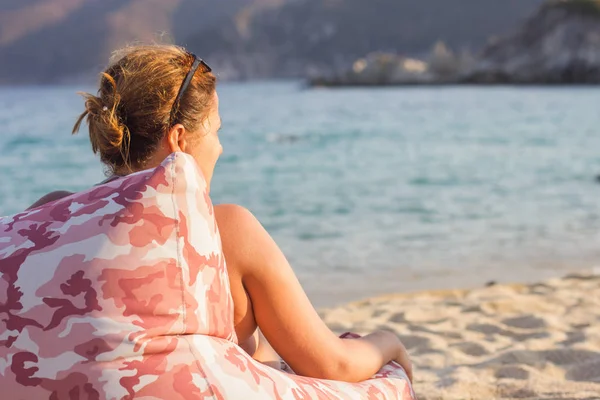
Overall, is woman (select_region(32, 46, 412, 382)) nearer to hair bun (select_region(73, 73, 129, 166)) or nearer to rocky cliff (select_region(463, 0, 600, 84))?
hair bun (select_region(73, 73, 129, 166))

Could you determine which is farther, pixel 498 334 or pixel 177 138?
pixel 498 334

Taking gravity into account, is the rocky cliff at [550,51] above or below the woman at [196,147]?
above

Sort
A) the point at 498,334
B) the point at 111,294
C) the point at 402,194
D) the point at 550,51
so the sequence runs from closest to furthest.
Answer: the point at 111,294 → the point at 498,334 → the point at 402,194 → the point at 550,51

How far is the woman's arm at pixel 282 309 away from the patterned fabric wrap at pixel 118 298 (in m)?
0.15

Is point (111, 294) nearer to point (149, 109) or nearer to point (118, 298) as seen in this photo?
point (118, 298)

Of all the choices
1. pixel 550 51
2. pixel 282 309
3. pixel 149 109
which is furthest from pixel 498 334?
pixel 550 51

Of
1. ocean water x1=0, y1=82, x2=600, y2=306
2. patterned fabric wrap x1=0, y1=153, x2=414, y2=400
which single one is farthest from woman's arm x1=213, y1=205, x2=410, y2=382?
ocean water x1=0, y1=82, x2=600, y2=306

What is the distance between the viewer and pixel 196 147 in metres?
1.74

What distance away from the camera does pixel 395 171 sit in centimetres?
1302

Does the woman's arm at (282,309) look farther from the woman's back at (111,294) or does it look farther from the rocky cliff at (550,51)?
the rocky cliff at (550,51)

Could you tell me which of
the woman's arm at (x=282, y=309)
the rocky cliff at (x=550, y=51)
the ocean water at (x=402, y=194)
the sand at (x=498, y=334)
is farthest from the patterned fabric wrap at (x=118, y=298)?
the rocky cliff at (x=550, y=51)

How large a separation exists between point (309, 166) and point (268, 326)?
12.6m

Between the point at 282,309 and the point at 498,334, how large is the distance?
232cm

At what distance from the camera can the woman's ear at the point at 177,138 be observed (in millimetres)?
1665
